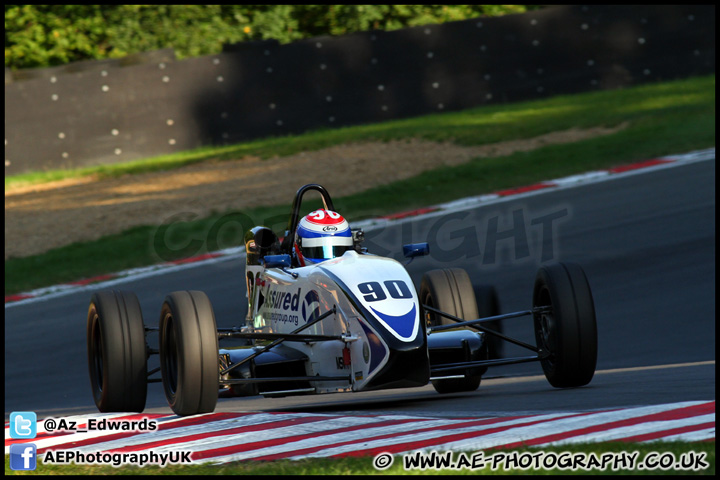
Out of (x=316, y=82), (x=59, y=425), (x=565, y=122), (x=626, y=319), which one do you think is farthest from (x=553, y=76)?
(x=59, y=425)

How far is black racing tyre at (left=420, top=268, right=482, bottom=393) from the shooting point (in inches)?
331

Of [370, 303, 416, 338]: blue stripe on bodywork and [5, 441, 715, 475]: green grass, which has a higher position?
[370, 303, 416, 338]: blue stripe on bodywork

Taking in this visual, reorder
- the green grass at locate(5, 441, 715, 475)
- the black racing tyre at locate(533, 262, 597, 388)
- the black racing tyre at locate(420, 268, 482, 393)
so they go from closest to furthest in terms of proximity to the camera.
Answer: the green grass at locate(5, 441, 715, 475) < the black racing tyre at locate(533, 262, 597, 388) < the black racing tyre at locate(420, 268, 482, 393)

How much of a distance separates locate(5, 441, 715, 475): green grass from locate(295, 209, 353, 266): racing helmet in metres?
2.63

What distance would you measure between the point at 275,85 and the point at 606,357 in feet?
45.6

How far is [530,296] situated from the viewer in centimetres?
1159

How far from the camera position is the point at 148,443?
6.23 meters

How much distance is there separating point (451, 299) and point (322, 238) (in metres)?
1.18

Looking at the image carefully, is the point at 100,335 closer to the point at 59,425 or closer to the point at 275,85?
the point at 59,425

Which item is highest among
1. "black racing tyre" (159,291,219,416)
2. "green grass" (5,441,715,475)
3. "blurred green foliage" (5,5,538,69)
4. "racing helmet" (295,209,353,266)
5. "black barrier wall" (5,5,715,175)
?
"blurred green foliage" (5,5,538,69)

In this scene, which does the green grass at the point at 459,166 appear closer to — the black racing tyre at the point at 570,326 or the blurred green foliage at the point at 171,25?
the black racing tyre at the point at 570,326

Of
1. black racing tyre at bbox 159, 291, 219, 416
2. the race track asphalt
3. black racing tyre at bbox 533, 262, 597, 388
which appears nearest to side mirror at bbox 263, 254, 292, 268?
black racing tyre at bbox 159, 291, 219, 416

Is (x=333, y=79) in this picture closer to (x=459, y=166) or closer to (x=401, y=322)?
(x=459, y=166)

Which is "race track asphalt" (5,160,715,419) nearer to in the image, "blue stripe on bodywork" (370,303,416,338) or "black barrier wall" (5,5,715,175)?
"blue stripe on bodywork" (370,303,416,338)
